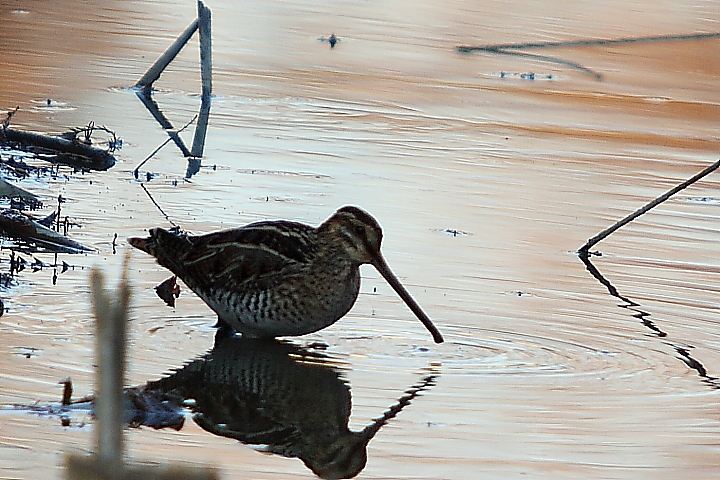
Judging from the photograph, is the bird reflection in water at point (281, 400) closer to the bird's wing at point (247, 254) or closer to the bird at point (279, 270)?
the bird at point (279, 270)

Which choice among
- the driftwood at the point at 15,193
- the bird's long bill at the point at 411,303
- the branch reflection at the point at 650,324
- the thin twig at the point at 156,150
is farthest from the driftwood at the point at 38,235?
the branch reflection at the point at 650,324

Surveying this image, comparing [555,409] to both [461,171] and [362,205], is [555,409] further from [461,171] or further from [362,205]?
[461,171]

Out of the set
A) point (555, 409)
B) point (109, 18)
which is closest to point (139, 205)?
point (555, 409)

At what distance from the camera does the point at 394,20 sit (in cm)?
1450

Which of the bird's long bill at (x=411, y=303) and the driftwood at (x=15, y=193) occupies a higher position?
the driftwood at (x=15, y=193)

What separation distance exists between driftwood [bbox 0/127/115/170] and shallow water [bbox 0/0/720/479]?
0.12 meters

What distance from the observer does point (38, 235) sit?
580 cm

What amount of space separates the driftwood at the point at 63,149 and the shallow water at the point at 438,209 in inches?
4.7

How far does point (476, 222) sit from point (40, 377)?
10.7 ft

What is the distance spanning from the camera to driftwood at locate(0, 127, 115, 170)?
24.9ft

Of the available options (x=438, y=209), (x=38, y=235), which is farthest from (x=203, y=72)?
(x=38, y=235)

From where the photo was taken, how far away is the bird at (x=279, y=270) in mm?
4980

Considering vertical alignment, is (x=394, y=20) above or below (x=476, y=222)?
above

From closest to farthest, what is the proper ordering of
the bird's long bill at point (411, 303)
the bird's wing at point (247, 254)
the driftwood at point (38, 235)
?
1. the bird's long bill at point (411, 303)
2. the bird's wing at point (247, 254)
3. the driftwood at point (38, 235)
